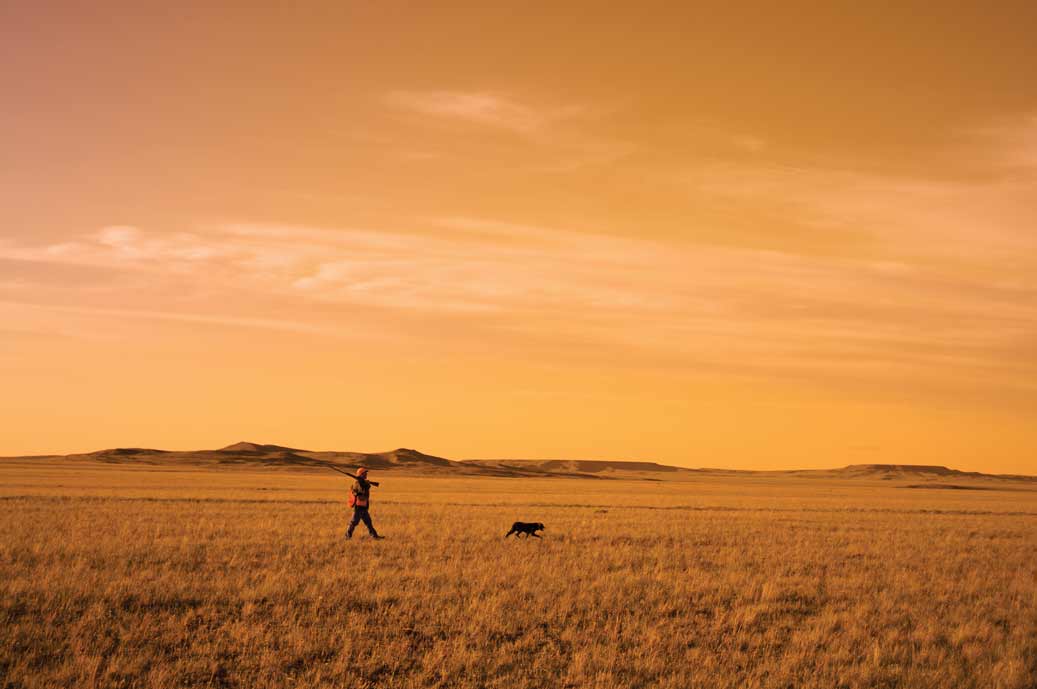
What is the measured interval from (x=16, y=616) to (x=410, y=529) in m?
14.6

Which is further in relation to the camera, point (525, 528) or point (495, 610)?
point (525, 528)

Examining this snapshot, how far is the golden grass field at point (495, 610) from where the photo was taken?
10.5m

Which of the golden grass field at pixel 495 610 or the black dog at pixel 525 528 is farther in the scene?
the black dog at pixel 525 528

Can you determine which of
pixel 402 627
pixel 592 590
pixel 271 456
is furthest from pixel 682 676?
pixel 271 456

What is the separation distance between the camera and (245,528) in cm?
2488

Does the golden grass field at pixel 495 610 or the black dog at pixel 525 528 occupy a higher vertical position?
the black dog at pixel 525 528

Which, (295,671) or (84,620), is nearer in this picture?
(295,671)

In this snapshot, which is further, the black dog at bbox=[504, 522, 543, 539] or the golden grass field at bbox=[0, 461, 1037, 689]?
the black dog at bbox=[504, 522, 543, 539]

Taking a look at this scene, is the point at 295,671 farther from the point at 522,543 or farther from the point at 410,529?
the point at 410,529

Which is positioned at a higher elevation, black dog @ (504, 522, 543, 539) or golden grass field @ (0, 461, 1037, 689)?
black dog @ (504, 522, 543, 539)

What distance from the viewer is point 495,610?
1348cm

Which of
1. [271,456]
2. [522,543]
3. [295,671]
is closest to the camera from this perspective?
[295,671]

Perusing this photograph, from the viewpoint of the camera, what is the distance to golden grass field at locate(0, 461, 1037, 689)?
10.5m

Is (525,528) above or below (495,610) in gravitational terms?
above
